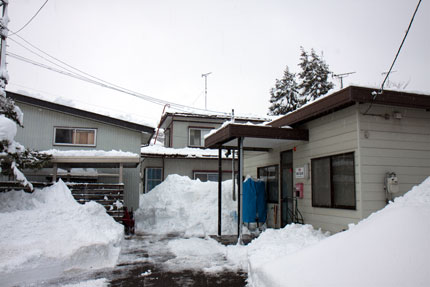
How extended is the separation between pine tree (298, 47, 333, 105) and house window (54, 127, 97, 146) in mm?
24885

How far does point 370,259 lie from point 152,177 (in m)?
16.7

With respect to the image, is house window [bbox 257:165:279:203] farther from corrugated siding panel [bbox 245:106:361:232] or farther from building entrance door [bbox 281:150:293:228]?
corrugated siding panel [bbox 245:106:361:232]

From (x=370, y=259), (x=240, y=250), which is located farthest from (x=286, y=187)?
(x=370, y=259)

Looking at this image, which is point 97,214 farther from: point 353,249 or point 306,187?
point 353,249

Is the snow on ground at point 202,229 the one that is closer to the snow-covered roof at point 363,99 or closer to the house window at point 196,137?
the snow-covered roof at point 363,99

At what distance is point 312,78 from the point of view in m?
35.4

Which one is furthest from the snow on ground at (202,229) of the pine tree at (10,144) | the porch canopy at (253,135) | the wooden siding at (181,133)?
the wooden siding at (181,133)

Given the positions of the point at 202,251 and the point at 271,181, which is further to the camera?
the point at 271,181

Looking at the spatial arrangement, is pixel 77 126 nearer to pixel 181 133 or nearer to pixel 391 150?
pixel 181 133

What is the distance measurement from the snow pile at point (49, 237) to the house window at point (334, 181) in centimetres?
Result: 496

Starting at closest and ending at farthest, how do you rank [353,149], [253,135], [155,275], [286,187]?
[155,275], [353,149], [253,135], [286,187]

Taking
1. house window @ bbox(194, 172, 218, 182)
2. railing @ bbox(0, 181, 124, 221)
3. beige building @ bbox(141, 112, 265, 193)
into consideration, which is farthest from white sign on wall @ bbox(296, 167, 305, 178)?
house window @ bbox(194, 172, 218, 182)

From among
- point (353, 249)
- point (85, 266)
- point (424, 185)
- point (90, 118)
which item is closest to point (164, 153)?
point (90, 118)

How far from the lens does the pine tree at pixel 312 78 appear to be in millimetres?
34878
